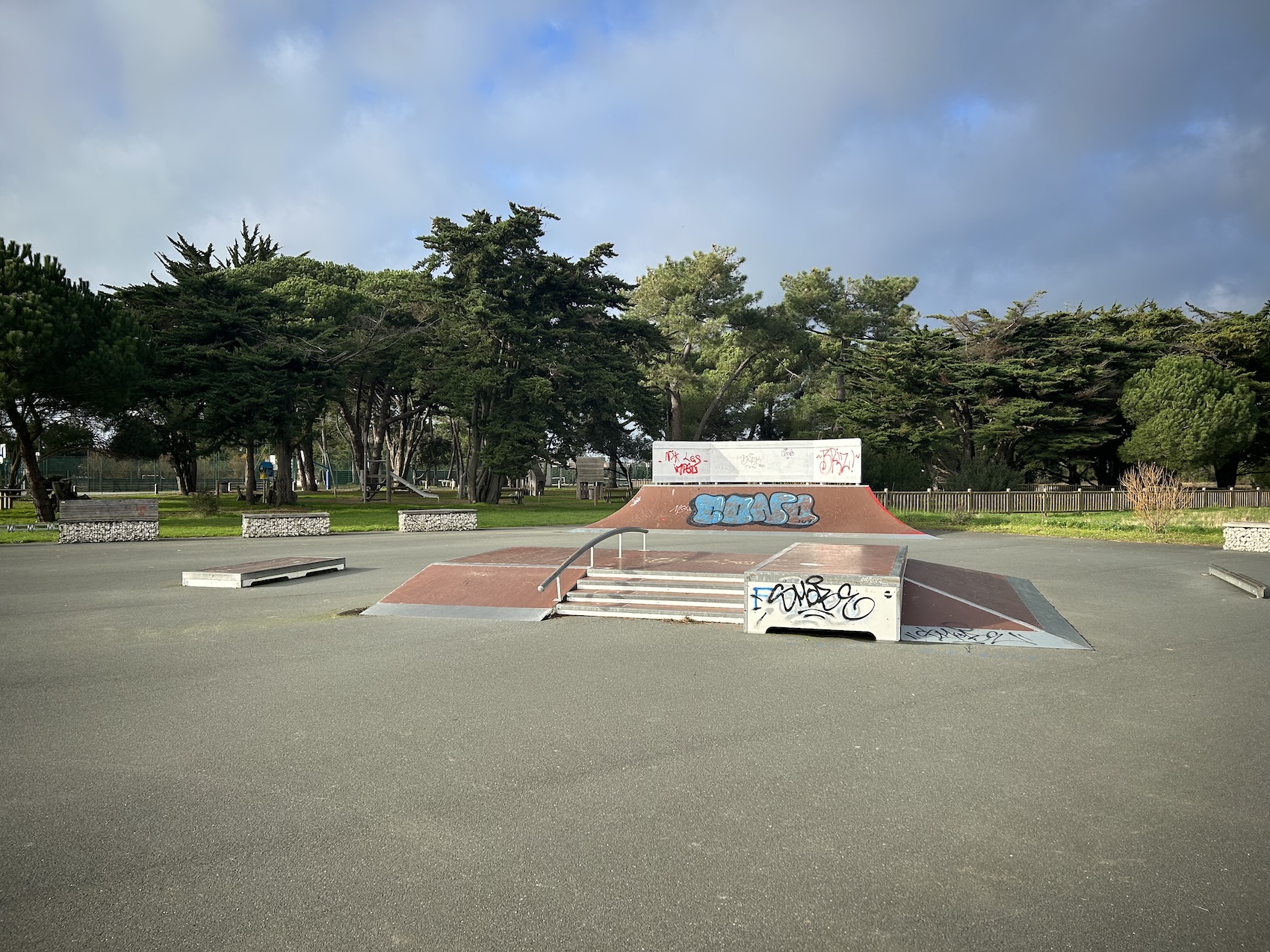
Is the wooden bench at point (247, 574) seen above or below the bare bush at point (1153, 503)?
below

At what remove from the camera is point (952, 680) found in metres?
7.25

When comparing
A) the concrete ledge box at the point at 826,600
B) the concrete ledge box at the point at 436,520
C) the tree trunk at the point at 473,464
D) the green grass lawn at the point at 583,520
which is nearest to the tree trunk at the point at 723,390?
the tree trunk at the point at 473,464

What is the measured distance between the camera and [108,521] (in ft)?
72.2

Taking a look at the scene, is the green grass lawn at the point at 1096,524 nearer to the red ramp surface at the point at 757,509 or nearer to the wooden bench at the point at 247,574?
the red ramp surface at the point at 757,509

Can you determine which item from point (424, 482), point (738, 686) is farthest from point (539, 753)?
point (424, 482)

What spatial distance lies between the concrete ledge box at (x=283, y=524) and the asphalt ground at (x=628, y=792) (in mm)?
15170

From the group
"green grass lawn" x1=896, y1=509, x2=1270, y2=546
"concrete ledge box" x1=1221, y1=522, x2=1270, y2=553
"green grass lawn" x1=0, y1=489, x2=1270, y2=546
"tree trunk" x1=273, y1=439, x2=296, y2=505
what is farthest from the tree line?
"concrete ledge box" x1=1221, y1=522, x2=1270, y2=553

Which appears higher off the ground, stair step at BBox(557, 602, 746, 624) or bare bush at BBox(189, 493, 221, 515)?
bare bush at BBox(189, 493, 221, 515)

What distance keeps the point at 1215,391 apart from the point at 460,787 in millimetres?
43104

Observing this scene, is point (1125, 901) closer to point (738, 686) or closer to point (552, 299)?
point (738, 686)

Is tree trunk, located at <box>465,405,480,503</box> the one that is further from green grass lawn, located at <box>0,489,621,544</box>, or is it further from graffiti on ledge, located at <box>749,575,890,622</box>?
graffiti on ledge, located at <box>749,575,890,622</box>

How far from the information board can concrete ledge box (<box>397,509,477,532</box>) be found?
303 inches

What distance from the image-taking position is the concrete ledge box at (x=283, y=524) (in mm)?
23469

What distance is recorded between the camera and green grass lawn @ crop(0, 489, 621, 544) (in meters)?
24.2
